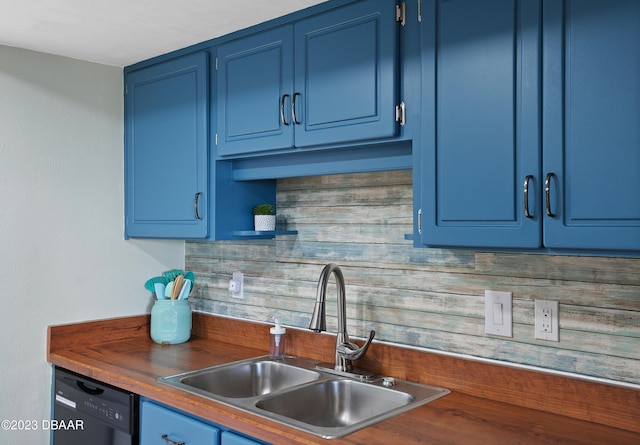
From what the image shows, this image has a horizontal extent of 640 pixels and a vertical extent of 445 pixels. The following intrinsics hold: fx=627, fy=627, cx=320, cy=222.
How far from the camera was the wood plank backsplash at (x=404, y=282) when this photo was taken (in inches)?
70.8

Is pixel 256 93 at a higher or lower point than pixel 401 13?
lower

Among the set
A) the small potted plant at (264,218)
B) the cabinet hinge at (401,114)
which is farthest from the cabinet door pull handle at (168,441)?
the cabinet hinge at (401,114)

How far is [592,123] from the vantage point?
1504mm

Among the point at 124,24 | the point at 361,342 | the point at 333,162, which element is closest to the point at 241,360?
the point at 361,342

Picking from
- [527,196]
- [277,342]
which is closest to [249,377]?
[277,342]

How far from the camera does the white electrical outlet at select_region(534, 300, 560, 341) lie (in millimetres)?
1884

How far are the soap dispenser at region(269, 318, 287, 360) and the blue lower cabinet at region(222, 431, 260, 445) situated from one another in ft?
2.09

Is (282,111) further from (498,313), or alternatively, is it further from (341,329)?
(498,313)

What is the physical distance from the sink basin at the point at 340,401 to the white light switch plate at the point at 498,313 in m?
0.26

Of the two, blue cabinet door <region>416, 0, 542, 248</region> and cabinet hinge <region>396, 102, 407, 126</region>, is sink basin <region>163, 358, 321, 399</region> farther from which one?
cabinet hinge <region>396, 102, 407, 126</region>

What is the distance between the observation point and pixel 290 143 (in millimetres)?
2203

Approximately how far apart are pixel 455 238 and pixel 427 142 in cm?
29

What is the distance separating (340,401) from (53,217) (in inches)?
58.1

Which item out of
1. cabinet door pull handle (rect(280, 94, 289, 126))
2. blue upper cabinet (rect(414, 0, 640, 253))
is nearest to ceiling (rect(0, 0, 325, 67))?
cabinet door pull handle (rect(280, 94, 289, 126))
